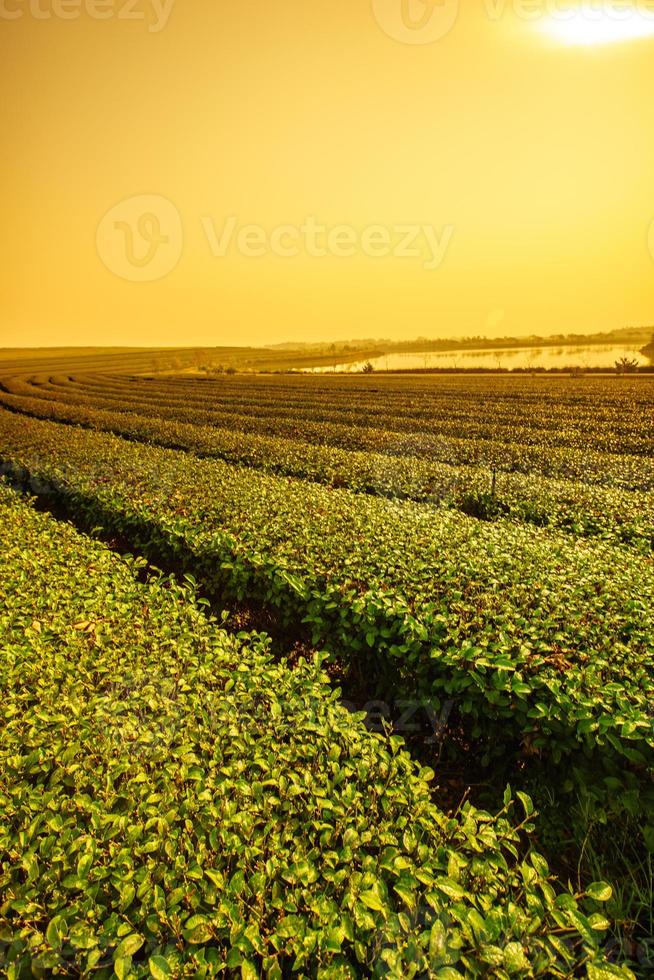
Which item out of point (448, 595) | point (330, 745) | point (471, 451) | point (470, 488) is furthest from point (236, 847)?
point (471, 451)

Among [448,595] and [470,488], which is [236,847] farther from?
[470,488]

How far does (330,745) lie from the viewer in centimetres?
282

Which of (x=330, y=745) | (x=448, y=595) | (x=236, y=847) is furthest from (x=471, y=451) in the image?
(x=236, y=847)

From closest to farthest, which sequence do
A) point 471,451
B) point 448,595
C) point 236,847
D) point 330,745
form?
point 236,847 < point 330,745 < point 448,595 < point 471,451

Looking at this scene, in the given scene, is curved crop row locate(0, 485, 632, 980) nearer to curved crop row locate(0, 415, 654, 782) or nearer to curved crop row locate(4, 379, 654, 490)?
curved crop row locate(0, 415, 654, 782)

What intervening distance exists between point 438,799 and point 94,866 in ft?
10.7

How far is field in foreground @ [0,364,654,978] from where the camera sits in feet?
6.31

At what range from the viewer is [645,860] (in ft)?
10.5

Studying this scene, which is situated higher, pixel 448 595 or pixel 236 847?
pixel 448 595

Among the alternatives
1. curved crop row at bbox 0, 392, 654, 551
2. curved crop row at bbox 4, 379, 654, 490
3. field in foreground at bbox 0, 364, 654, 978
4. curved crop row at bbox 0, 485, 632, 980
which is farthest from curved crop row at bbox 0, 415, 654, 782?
curved crop row at bbox 4, 379, 654, 490

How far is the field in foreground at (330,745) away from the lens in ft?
6.31

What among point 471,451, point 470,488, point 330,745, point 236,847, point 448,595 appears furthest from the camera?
point 471,451

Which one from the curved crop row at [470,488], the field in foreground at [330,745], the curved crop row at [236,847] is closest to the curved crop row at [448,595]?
the field in foreground at [330,745]

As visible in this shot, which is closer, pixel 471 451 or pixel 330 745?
pixel 330 745
